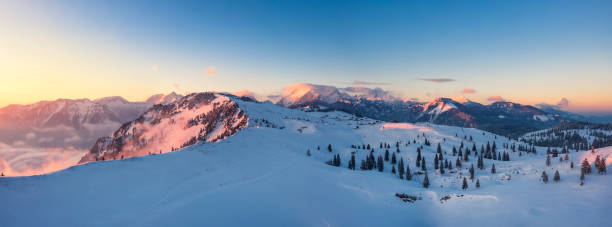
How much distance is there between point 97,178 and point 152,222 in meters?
23.4

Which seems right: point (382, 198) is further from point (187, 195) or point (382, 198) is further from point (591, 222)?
point (187, 195)

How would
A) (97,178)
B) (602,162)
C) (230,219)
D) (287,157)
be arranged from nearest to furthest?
(230,219) < (97,178) < (602,162) < (287,157)

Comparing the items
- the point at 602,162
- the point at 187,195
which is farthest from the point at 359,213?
the point at 602,162

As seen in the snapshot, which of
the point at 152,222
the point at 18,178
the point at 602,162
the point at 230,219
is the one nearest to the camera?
the point at 152,222

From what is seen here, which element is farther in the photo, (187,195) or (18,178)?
(187,195)

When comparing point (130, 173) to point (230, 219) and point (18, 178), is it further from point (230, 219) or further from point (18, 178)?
point (230, 219)

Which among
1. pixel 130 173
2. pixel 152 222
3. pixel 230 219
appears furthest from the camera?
pixel 130 173

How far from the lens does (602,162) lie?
6512 centimetres

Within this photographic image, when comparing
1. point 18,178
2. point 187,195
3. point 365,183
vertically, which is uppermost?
point 18,178

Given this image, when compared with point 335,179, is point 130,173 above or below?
above

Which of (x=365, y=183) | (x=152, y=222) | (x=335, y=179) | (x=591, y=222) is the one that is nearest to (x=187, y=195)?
(x=152, y=222)

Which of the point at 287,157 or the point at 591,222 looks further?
the point at 287,157

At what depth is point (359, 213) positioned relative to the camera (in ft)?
156

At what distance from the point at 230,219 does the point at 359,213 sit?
23.5 m
